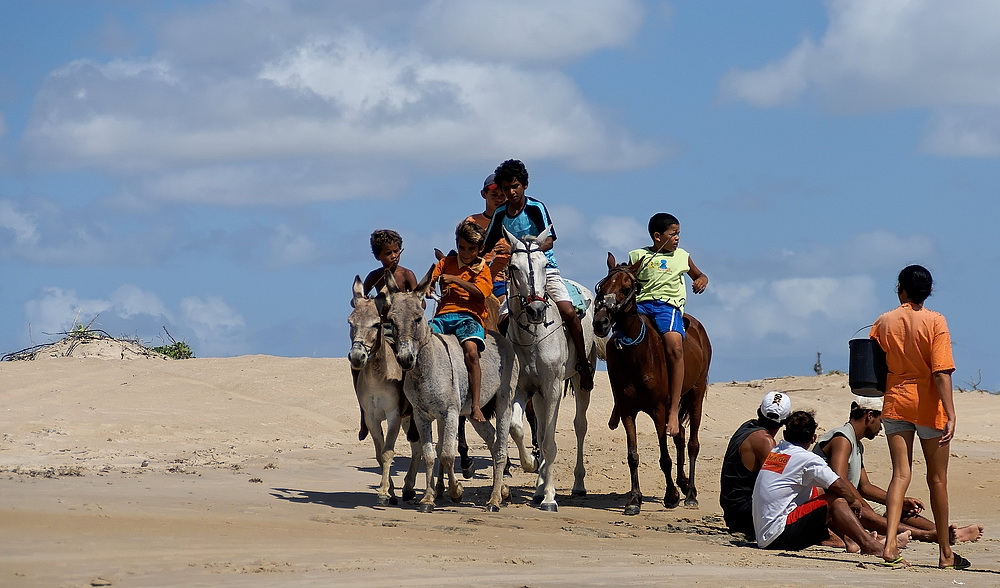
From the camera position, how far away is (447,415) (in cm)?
1175

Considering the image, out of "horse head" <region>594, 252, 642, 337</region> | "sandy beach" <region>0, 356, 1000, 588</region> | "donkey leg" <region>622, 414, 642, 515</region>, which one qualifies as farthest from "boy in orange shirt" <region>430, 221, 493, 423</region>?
"sandy beach" <region>0, 356, 1000, 588</region>

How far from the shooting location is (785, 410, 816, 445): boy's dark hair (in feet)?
32.7

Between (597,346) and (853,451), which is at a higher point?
(597,346)

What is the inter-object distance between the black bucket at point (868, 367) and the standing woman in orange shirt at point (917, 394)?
57mm

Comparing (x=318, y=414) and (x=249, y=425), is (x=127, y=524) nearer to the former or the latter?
(x=249, y=425)

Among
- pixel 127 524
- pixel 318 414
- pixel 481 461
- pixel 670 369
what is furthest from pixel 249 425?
pixel 127 524

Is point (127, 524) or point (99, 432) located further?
point (99, 432)

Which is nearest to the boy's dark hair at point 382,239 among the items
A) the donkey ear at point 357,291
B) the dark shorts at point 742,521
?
the donkey ear at point 357,291

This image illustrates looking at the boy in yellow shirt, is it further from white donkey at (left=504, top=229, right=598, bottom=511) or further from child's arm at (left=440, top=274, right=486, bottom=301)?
child's arm at (left=440, top=274, right=486, bottom=301)

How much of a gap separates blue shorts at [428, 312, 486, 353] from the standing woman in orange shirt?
4158 millimetres

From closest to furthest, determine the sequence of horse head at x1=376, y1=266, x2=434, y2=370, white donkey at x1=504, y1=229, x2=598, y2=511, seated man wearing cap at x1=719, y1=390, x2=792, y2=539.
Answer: seated man wearing cap at x1=719, y1=390, x2=792, y2=539 → horse head at x1=376, y1=266, x2=434, y2=370 → white donkey at x1=504, y1=229, x2=598, y2=511

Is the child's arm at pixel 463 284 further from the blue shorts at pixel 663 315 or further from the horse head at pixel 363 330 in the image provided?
the blue shorts at pixel 663 315

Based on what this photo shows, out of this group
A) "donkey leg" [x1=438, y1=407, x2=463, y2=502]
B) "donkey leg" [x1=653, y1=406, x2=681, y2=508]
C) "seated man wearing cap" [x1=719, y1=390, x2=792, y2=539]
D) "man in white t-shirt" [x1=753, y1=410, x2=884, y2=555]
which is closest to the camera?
"man in white t-shirt" [x1=753, y1=410, x2=884, y2=555]

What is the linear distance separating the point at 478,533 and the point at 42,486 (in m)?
4.22
